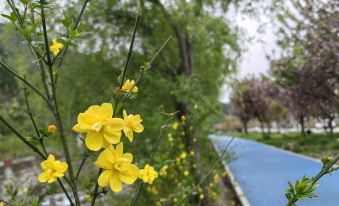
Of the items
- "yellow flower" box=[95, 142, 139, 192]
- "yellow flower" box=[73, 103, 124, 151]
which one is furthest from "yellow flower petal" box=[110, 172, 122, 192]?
"yellow flower" box=[73, 103, 124, 151]

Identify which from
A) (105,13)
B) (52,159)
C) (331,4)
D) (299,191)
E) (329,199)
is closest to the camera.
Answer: (299,191)

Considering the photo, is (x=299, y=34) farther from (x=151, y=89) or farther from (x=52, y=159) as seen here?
(x=52, y=159)

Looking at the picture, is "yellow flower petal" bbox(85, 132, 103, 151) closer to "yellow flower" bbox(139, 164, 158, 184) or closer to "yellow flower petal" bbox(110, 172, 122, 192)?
"yellow flower petal" bbox(110, 172, 122, 192)

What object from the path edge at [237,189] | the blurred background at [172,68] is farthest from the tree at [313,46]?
the path edge at [237,189]

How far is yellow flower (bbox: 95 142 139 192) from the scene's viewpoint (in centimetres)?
107

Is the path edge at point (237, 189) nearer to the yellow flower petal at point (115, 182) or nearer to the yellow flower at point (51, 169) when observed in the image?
the yellow flower at point (51, 169)

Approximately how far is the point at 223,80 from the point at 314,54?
7.73ft

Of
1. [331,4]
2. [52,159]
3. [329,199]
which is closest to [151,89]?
[329,199]

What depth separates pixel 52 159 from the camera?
1.28 meters

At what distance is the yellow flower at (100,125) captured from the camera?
3.25ft

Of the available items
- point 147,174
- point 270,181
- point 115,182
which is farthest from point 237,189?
point 115,182

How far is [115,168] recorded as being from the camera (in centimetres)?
107

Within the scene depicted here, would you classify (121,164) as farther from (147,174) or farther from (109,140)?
(147,174)

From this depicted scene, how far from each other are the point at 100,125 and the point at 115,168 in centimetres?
14
